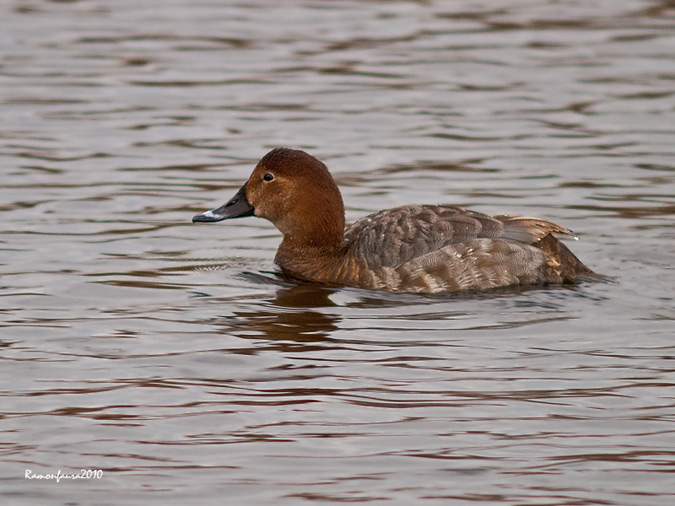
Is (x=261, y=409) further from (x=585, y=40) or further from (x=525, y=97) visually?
(x=585, y=40)

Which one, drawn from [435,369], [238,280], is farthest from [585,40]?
[435,369]

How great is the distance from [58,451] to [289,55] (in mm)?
11315

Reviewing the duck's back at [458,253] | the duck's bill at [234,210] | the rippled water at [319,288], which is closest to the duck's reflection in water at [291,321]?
A: the rippled water at [319,288]

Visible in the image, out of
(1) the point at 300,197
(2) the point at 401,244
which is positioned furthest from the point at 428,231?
(1) the point at 300,197

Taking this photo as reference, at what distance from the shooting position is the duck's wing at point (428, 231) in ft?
29.4

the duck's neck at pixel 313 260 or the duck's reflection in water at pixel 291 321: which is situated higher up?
the duck's neck at pixel 313 260

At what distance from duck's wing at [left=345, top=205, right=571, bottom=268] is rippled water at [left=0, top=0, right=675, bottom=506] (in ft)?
1.10

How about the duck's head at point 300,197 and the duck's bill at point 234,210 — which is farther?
the duck's bill at point 234,210

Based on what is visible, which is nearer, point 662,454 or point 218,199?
point 662,454

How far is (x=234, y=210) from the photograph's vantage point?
9672mm

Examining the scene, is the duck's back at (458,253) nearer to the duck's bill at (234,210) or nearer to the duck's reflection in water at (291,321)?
the duck's reflection in water at (291,321)

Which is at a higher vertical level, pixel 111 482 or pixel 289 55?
pixel 289 55

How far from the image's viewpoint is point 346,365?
23.4 feet

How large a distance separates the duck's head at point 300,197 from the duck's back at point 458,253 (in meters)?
0.39
